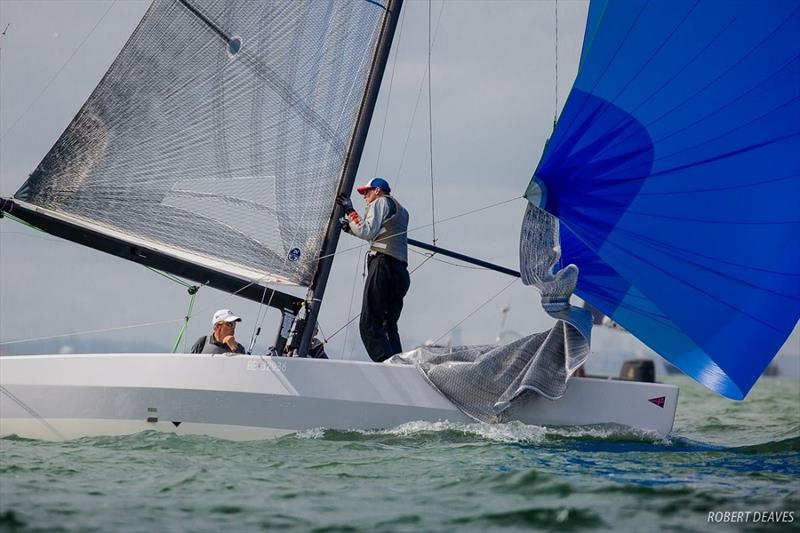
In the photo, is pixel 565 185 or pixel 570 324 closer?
pixel 570 324

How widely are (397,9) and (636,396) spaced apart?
3478mm

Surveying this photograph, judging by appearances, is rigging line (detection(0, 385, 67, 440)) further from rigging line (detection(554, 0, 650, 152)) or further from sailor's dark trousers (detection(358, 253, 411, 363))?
rigging line (detection(554, 0, 650, 152))

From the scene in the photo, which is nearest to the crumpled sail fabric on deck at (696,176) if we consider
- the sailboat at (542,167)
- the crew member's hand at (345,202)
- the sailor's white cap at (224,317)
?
the sailboat at (542,167)

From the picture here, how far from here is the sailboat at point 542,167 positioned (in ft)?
26.5

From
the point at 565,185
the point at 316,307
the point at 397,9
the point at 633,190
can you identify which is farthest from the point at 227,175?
the point at 633,190

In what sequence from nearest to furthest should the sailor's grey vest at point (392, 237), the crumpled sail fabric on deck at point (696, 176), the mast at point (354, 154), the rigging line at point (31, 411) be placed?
the rigging line at point (31, 411)
the crumpled sail fabric on deck at point (696, 176)
the sailor's grey vest at point (392, 237)
the mast at point (354, 154)

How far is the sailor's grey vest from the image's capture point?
27.2ft

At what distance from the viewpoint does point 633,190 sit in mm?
8266

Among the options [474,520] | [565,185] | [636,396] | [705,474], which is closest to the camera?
[474,520]

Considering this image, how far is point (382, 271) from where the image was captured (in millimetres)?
8258

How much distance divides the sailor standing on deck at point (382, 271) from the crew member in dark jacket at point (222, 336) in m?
0.96

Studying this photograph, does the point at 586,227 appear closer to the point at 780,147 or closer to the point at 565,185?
the point at 565,185

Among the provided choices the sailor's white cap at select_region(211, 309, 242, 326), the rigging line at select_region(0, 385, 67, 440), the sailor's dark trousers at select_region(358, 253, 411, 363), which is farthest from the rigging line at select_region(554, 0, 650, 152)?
the rigging line at select_region(0, 385, 67, 440)

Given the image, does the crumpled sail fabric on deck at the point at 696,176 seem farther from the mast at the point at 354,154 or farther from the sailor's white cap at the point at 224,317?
the sailor's white cap at the point at 224,317
